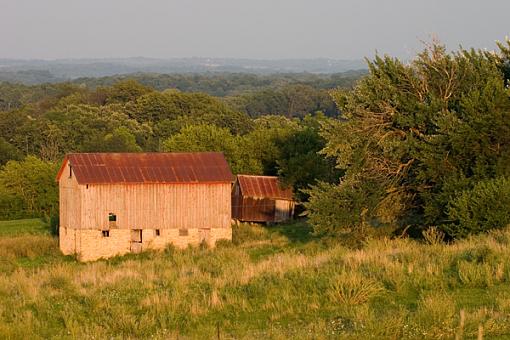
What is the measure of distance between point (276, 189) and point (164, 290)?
135ft

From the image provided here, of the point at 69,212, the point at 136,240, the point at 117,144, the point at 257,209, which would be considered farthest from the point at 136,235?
the point at 117,144

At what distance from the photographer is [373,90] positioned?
118 ft

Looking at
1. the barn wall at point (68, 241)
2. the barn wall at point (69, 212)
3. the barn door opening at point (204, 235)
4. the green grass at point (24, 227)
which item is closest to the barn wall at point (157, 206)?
the barn door opening at point (204, 235)

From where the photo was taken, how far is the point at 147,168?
46.1m

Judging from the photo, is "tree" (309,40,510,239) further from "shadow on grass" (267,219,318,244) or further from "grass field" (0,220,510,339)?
"grass field" (0,220,510,339)

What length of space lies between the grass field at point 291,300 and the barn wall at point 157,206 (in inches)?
898

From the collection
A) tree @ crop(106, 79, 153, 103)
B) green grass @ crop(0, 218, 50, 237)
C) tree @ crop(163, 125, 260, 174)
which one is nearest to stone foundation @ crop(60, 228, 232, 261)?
green grass @ crop(0, 218, 50, 237)

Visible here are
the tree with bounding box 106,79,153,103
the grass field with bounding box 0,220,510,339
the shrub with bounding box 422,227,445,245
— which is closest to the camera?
the grass field with bounding box 0,220,510,339

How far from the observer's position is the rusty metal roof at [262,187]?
189 feet

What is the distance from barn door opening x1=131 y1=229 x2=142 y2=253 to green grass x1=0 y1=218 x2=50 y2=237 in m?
9.60

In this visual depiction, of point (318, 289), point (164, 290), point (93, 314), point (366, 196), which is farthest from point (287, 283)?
point (366, 196)

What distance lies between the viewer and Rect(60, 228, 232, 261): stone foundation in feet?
143

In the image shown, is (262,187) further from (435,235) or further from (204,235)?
(435,235)

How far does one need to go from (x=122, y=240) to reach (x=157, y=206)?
270 centimetres
